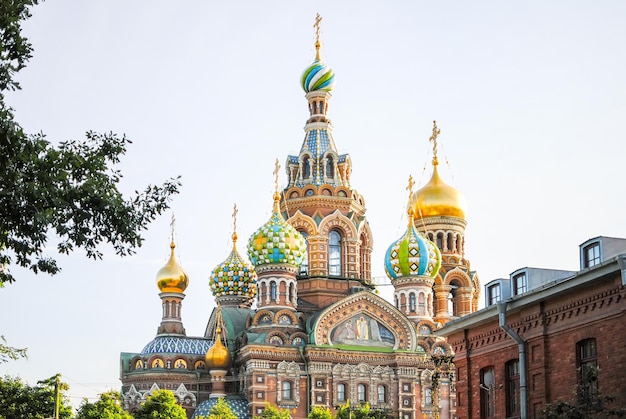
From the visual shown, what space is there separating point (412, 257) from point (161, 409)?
49.3 feet

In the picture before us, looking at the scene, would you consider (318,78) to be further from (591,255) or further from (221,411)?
(591,255)

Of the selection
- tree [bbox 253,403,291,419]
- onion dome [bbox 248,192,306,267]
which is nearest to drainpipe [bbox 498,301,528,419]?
tree [bbox 253,403,291,419]

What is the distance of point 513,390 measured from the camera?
26453 mm

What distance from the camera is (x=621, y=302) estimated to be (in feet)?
71.8

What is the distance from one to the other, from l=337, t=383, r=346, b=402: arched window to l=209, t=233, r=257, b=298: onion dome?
9930 millimetres

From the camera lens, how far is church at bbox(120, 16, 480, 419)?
54.5m

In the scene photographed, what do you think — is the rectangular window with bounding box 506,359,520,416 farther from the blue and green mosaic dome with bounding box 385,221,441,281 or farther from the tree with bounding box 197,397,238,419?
the blue and green mosaic dome with bounding box 385,221,441,281

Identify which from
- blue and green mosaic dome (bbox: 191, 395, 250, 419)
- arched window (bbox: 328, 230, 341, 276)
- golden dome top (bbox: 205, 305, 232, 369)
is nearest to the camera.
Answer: blue and green mosaic dome (bbox: 191, 395, 250, 419)

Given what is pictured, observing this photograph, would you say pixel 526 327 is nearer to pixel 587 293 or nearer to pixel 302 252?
pixel 587 293

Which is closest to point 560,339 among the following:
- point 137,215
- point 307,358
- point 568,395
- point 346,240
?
point 568,395

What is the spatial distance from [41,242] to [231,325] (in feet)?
138

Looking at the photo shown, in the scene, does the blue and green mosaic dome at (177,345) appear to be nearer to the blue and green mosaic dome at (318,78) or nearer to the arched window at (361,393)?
the arched window at (361,393)

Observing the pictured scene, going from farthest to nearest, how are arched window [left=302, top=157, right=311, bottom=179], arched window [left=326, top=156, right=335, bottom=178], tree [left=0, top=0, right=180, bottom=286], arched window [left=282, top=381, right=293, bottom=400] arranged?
arched window [left=302, top=157, right=311, bottom=179], arched window [left=326, top=156, right=335, bottom=178], arched window [left=282, top=381, right=293, bottom=400], tree [left=0, top=0, right=180, bottom=286]

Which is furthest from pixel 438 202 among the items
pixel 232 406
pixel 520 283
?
pixel 520 283
